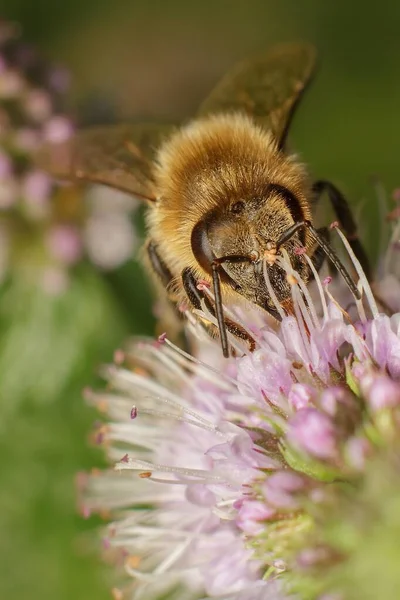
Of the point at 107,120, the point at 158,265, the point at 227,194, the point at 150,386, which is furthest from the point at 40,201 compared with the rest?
the point at 227,194

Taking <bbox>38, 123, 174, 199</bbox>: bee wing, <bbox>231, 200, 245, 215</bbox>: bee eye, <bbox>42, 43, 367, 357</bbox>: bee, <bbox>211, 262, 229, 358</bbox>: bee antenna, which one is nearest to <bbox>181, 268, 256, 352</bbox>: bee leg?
<bbox>42, 43, 367, 357</bbox>: bee

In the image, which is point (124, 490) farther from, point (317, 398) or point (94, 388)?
point (317, 398)

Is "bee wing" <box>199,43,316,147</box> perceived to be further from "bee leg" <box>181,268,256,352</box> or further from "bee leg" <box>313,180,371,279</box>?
"bee leg" <box>181,268,256,352</box>

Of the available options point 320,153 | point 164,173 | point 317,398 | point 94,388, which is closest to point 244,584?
point 317,398

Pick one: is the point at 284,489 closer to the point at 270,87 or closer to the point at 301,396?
the point at 301,396

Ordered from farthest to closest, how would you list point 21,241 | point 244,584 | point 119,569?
point 21,241 < point 119,569 < point 244,584

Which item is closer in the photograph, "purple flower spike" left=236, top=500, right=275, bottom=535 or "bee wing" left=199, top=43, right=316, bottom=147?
"purple flower spike" left=236, top=500, right=275, bottom=535
